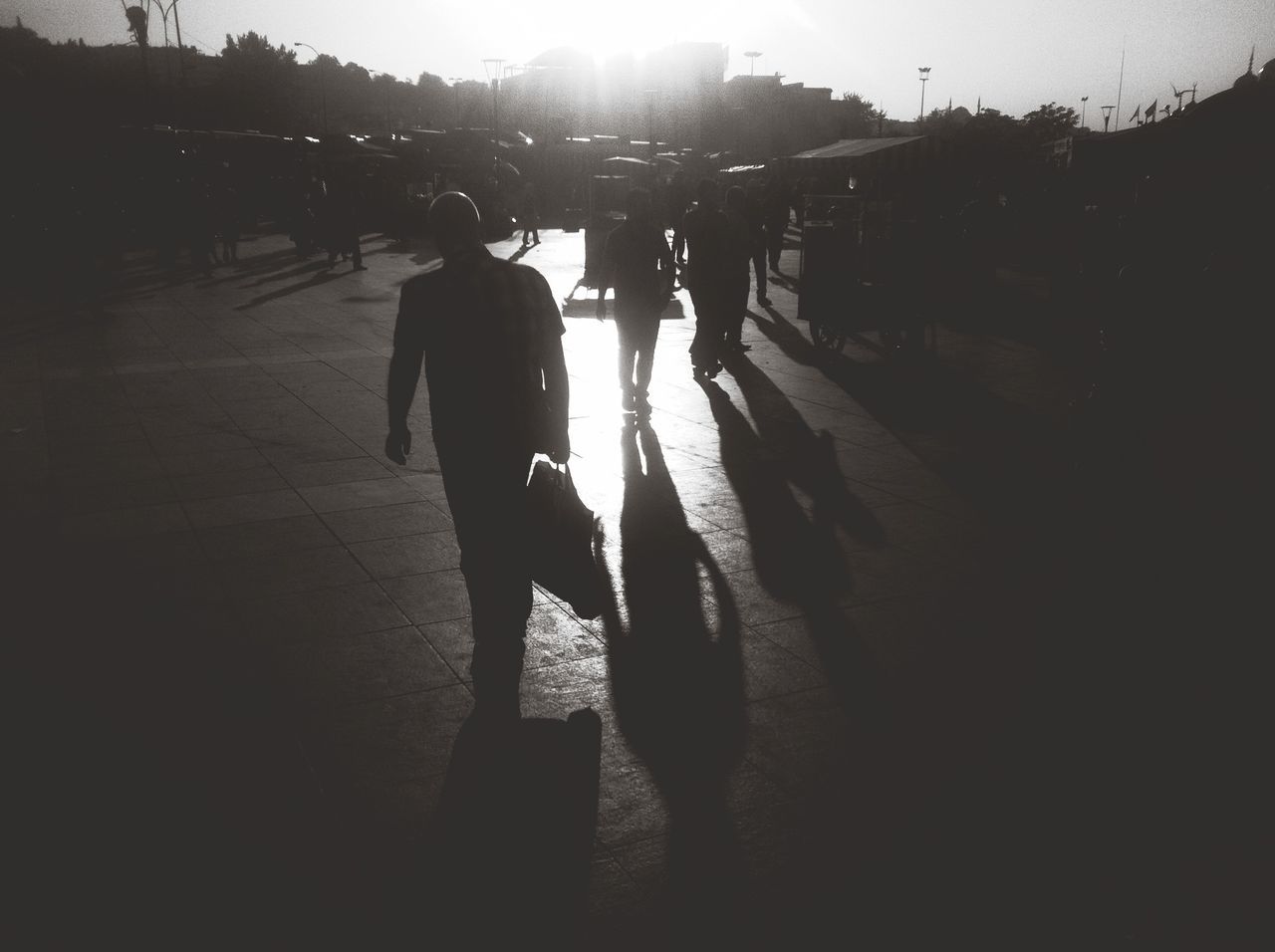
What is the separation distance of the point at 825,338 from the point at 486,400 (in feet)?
29.6

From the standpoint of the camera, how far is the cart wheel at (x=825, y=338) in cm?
1234

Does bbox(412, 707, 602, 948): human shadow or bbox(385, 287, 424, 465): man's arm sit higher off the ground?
bbox(385, 287, 424, 465): man's arm

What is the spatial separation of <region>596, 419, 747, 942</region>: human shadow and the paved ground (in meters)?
0.02

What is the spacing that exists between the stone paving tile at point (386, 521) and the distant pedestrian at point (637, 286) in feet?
9.52

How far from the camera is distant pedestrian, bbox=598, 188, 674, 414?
8977 millimetres

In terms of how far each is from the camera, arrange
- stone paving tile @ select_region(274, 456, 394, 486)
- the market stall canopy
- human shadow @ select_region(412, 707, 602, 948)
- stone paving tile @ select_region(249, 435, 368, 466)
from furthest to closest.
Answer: the market stall canopy
stone paving tile @ select_region(249, 435, 368, 466)
stone paving tile @ select_region(274, 456, 394, 486)
human shadow @ select_region(412, 707, 602, 948)

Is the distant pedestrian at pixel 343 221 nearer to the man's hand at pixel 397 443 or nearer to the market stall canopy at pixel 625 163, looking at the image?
the market stall canopy at pixel 625 163

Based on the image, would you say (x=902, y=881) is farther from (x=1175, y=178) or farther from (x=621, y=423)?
(x=1175, y=178)

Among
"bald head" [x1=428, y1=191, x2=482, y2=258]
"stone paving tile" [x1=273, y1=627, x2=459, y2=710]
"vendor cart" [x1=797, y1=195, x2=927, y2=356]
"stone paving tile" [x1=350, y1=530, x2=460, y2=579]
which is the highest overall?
"bald head" [x1=428, y1=191, x2=482, y2=258]

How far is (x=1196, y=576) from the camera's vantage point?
19.0 feet

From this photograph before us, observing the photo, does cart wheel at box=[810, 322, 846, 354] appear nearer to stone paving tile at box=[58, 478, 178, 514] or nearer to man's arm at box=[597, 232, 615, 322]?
man's arm at box=[597, 232, 615, 322]

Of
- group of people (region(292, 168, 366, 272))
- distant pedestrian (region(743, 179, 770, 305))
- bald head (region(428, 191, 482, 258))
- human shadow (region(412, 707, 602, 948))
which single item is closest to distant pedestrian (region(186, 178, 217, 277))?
group of people (region(292, 168, 366, 272))

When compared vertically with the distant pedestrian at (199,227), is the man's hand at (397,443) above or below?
above

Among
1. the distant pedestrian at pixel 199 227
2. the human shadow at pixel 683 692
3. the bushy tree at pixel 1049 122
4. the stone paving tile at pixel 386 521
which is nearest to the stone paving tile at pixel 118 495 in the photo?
the stone paving tile at pixel 386 521
